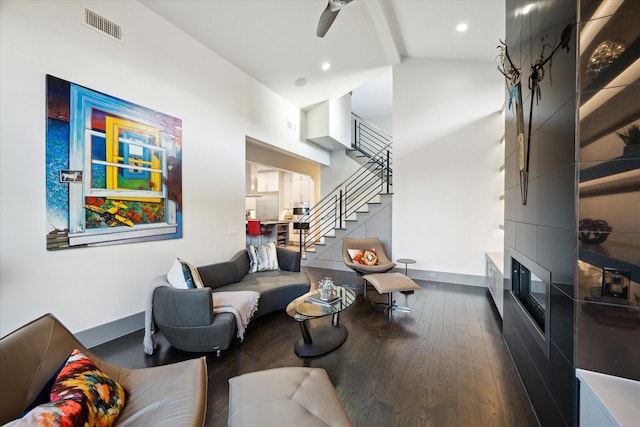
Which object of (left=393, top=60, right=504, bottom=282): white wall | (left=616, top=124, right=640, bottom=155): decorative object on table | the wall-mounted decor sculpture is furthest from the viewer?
(left=393, top=60, right=504, bottom=282): white wall

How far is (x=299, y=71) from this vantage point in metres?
4.58

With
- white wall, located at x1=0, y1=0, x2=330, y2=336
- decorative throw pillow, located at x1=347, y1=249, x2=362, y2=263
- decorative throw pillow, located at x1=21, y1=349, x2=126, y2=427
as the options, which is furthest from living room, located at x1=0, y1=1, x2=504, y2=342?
decorative throw pillow, located at x1=21, y1=349, x2=126, y2=427

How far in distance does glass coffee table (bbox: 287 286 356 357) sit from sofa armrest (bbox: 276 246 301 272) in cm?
111

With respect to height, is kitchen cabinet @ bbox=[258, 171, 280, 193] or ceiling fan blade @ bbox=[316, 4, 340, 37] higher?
ceiling fan blade @ bbox=[316, 4, 340, 37]

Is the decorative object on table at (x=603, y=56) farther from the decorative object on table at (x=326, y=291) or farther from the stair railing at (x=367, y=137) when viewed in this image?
the stair railing at (x=367, y=137)

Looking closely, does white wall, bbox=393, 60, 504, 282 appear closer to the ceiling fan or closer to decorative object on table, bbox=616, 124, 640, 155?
the ceiling fan

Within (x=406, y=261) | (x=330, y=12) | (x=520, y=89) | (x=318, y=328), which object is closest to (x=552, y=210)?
(x=520, y=89)

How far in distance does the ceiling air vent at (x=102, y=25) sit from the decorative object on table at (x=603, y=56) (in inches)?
151

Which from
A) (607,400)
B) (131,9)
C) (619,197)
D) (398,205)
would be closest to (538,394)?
(607,400)

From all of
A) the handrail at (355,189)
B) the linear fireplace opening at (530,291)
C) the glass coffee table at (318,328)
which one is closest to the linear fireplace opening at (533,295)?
the linear fireplace opening at (530,291)

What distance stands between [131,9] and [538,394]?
196 inches

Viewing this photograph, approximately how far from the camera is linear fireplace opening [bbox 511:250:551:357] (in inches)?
60.3

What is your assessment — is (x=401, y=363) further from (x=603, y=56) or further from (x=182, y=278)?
(x=603, y=56)

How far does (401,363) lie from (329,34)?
14.4 feet
